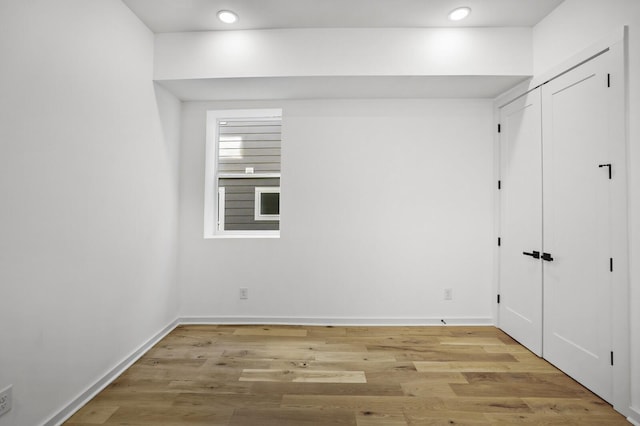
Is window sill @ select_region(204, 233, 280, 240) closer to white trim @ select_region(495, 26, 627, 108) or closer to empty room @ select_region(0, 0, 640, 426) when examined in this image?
empty room @ select_region(0, 0, 640, 426)

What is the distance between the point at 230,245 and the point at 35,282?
1808 mm

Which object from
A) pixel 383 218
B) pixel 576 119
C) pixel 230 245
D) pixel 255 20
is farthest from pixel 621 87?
pixel 230 245

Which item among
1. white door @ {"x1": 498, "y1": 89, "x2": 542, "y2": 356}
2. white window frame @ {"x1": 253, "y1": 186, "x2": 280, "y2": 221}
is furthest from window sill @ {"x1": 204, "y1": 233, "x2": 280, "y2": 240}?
white door @ {"x1": 498, "y1": 89, "x2": 542, "y2": 356}

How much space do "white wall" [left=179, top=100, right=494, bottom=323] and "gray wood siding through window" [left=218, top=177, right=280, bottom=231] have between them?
0.37m

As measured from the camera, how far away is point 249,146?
3.66 m

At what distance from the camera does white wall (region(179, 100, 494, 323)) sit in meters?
3.27

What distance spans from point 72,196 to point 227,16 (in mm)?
1869

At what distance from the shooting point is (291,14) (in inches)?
100

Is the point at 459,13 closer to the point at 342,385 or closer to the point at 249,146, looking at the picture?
the point at 249,146

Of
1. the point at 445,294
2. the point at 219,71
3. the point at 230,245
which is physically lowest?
the point at 445,294

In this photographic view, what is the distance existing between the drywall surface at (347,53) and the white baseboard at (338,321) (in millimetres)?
2463

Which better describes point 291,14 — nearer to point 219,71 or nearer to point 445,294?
point 219,71

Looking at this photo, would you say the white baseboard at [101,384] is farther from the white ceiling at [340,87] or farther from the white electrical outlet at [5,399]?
the white ceiling at [340,87]

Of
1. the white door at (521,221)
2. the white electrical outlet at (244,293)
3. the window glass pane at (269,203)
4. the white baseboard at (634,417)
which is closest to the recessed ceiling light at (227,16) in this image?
the window glass pane at (269,203)
